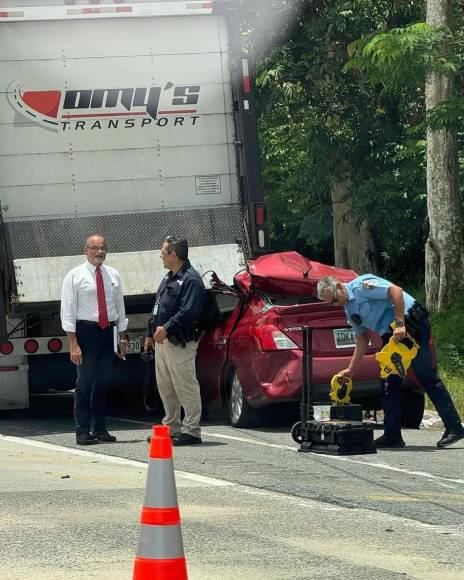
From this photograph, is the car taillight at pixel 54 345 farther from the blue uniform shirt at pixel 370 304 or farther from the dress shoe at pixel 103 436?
the blue uniform shirt at pixel 370 304

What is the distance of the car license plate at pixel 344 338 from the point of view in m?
13.7

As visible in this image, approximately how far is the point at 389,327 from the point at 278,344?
1.66 m

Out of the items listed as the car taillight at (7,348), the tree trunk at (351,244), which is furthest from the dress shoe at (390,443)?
the tree trunk at (351,244)

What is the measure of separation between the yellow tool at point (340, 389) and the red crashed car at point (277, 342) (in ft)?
4.32

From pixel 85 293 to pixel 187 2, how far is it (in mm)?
3591

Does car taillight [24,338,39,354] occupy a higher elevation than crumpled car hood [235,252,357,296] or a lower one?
lower

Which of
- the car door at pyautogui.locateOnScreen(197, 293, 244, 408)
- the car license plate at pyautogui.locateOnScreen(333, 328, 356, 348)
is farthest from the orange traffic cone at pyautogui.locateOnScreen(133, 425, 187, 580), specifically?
the car door at pyautogui.locateOnScreen(197, 293, 244, 408)

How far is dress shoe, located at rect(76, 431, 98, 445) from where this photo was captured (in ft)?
42.1

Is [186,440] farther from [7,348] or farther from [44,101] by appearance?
[44,101]

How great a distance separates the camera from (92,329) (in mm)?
13070

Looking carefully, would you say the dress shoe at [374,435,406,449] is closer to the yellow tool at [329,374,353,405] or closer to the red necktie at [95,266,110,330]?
the yellow tool at [329,374,353,405]

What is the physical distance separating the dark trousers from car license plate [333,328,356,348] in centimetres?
208

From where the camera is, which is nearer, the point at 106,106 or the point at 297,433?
the point at 297,433

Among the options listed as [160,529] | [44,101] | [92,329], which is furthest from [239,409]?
[160,529]
